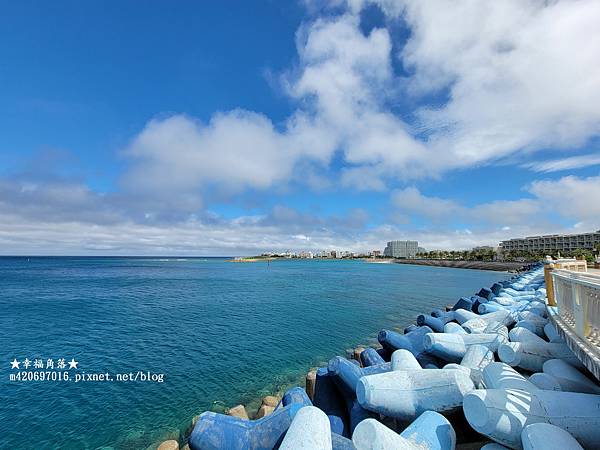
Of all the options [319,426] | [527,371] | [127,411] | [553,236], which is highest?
[553,236]

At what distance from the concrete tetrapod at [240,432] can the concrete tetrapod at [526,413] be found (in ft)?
8.82

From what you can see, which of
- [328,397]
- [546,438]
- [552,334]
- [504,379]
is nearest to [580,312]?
[504,379]

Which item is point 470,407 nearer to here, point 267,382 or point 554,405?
point 554,405

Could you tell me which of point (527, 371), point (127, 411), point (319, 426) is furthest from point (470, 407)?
point (127, 411)

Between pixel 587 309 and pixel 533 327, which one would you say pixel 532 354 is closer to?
pixel 587 309

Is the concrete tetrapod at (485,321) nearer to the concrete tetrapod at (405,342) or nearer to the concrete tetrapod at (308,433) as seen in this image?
the concrete tetrapod at (405,342)

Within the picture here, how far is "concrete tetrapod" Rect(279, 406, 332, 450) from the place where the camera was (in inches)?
154

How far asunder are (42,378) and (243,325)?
1090 cm

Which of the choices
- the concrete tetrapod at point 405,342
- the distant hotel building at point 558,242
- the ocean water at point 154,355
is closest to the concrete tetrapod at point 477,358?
the concrete tetrapod at point 405,342

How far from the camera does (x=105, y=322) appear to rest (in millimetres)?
22266

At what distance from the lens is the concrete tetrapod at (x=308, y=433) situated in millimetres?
3910

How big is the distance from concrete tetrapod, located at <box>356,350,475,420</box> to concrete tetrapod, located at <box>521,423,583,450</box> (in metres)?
1.64

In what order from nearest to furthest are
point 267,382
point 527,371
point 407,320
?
point 527,371 < point 267,382 < point 407,320

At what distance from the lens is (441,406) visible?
18.3 feet
